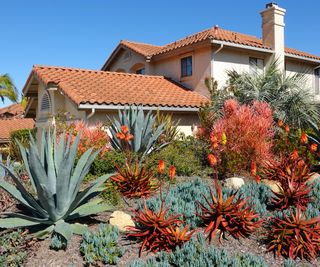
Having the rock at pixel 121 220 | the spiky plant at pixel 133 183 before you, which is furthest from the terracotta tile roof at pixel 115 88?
the rock at pixel 121 220

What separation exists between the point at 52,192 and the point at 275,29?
18348 millimetres

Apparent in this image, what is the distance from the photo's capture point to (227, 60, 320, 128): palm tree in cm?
1499

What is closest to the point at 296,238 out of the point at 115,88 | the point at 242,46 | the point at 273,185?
the point at 273,185

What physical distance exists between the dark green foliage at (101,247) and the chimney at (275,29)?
17845mm

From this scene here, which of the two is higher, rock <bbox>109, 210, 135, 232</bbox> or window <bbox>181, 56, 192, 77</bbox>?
window <bbox>181, 56, 192, 77</bbox>

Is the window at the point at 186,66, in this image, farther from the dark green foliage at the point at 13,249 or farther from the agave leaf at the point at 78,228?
the dark green foliage at the point at 13,249

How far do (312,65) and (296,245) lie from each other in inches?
863

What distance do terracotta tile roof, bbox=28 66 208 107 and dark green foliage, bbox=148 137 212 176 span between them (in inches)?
143

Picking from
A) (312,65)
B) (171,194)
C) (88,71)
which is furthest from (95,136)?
(312,65)

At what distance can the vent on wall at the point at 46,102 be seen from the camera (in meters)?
17.5

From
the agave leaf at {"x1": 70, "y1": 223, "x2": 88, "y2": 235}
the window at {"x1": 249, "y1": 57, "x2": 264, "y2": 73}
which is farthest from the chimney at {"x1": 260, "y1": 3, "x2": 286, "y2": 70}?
the agave leaf at {"x1": 70, "y1": 223, "x2": 88, "y2": 235}

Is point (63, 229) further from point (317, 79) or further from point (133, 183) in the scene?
point (317, 79)

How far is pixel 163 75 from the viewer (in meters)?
21.6

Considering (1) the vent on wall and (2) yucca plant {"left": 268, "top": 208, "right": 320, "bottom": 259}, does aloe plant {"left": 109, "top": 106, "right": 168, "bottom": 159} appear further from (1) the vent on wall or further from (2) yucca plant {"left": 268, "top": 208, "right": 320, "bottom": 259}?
(1) the vent on wall
